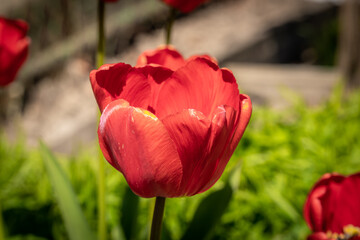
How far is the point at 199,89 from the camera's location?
0.51 metres

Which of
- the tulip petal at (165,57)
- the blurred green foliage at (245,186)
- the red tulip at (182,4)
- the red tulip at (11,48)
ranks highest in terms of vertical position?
the tulip petal at (165,57)

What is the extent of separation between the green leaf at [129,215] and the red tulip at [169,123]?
1.83ft

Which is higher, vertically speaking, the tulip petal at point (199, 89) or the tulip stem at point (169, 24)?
the tulip petal at point (199, 89)

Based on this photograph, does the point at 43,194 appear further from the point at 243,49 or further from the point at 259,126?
the point at 243,49

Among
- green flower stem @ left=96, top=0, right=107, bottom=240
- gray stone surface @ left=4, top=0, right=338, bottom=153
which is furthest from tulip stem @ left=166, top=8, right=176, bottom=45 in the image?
gray stone surface @ left=4, top=0, right=338, bottom=153

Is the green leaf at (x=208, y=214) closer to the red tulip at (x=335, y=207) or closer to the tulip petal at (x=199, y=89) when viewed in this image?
the red tulip at (x=335, y=207)

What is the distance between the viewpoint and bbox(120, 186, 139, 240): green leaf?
3.39 feet

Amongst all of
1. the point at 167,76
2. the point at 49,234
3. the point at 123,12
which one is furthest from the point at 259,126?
the point at 123,12

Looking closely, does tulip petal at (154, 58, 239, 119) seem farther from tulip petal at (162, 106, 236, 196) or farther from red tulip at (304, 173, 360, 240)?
Answer: red tulip at (304, 173, 360, 240)

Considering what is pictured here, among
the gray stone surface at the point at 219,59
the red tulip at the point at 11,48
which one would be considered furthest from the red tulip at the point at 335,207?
the gray stone surface at the point at 219,59

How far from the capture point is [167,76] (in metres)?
0.53

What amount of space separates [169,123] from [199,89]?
2.7 inches

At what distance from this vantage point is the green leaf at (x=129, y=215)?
1.03m

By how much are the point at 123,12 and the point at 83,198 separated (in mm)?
3567
